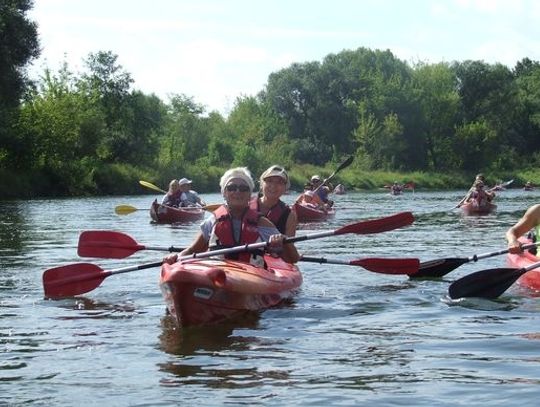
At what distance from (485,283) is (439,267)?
5.12ft

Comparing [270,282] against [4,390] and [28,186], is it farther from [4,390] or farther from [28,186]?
[28,186]

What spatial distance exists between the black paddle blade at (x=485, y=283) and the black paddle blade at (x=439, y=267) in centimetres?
130

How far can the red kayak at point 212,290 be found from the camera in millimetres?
6730

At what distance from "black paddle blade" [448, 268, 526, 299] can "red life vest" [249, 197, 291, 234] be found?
5.42 feet

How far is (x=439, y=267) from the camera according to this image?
976cm

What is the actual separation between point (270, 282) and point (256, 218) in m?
0.57

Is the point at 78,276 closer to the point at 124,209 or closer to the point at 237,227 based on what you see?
the point at 237,227

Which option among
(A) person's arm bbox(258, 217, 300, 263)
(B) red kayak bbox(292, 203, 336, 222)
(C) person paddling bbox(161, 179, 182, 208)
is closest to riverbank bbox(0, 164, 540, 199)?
(C) person paddling bbox(161, 179, 182, 208)

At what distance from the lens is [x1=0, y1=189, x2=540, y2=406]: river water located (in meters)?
5.01

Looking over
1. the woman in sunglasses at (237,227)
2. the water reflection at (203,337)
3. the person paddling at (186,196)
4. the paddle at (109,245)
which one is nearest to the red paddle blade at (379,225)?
the woman in sunglasses at (237,227)

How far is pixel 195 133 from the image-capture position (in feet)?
229

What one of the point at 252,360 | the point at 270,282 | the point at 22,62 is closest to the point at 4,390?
the point at 252,360

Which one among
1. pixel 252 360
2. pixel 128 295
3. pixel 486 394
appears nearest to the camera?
pixel 486 394

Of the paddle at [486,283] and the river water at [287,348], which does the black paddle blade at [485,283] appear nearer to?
the paddle at [486,283]
